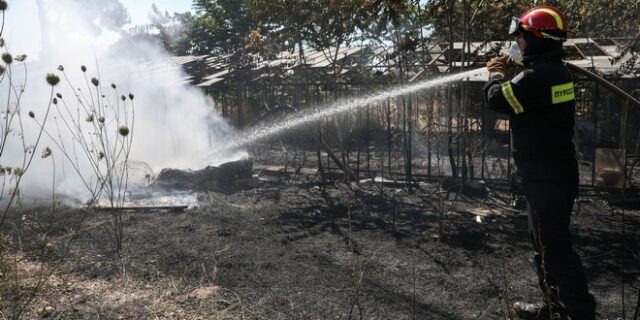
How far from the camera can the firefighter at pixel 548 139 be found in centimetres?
312

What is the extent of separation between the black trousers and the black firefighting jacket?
9 centimetres

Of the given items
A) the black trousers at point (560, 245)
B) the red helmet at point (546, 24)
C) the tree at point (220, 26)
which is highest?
Result: the tree at point (220, 26)

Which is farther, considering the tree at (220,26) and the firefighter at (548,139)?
the tree at (220,26)

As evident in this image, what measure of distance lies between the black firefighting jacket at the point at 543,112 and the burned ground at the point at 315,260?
632 millimetres

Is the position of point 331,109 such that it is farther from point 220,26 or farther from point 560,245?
point 220,26

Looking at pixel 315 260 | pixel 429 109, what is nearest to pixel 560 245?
pixel 315 260

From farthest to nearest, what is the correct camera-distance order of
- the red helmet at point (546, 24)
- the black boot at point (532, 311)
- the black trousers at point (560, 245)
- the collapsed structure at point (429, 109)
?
the collapsed structure at point (429, 109)
the black boot at point (532, 311)
the red helmet at point (546, 24)
the black trousers at point (560, 245)

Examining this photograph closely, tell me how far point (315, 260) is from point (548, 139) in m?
2.22

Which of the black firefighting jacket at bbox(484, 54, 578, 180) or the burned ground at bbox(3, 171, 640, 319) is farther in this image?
the burned ground at bbox(3, 171, 640, 319)

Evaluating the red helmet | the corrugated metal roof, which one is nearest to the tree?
the corrugated metal roof

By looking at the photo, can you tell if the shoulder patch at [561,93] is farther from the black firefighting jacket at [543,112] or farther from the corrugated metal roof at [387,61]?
the corrugated metal roof at [387,61]

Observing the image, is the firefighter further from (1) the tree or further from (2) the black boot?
(1) the tree

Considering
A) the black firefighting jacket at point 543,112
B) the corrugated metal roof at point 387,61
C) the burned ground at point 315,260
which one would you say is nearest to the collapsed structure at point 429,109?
the corrugated metal roof at point 387,61

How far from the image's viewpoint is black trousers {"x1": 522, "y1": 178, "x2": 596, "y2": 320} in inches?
120
